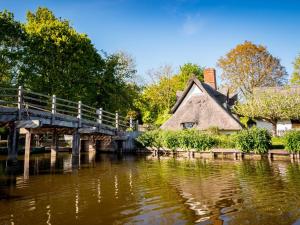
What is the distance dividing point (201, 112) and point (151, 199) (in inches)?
866

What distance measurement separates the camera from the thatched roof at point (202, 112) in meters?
27.4

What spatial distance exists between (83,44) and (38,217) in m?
24.4

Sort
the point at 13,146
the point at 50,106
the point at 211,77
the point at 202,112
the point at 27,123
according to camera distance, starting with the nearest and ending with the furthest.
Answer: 1. the point at 27,123
2. the point at 13,146
3. the point at 50,106
4. the point at 202,112
5. the point at 211,77

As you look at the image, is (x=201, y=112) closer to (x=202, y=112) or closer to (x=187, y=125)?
(x=202, y=112)

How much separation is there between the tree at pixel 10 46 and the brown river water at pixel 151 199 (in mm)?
15789

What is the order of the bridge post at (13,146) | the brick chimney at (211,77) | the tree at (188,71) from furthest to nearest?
the tree at (188,71) < the brick chimney at (211,77) < the bridge post at (13,146)

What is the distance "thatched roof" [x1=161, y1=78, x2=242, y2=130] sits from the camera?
89.9 ft

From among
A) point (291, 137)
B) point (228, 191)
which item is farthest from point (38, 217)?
point (291, 137)

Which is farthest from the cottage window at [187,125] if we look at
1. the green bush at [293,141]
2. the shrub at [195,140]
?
the green bush at [293,141]

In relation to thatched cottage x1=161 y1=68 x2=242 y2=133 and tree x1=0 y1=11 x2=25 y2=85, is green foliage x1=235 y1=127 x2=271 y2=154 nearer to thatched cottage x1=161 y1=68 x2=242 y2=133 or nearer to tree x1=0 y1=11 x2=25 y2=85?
thatched cottage x1=161 y1=68 x2=242 y2=133

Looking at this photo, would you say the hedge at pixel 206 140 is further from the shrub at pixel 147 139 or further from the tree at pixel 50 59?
the tree at pixel 50 59

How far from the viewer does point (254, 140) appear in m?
21.1

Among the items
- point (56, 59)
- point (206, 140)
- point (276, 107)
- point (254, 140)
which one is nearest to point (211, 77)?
point (276, 107)

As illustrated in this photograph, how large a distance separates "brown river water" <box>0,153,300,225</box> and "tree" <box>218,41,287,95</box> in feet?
103
